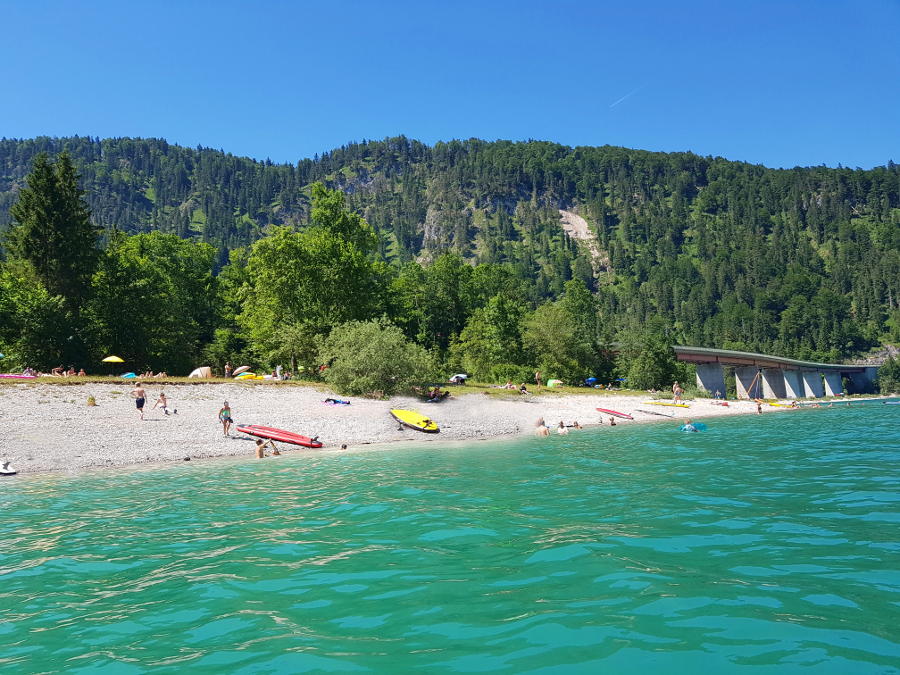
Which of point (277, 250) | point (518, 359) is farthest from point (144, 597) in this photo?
point (518, 359)

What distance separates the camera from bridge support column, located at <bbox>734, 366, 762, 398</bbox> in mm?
115875

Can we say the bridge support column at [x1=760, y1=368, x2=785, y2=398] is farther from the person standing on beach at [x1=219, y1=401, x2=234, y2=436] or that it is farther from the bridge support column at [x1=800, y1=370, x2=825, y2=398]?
the person standing on beach at [x1=219, y1=401, x2=234, y2=436]

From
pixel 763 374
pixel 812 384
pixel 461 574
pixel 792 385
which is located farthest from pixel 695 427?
pixel 812 384

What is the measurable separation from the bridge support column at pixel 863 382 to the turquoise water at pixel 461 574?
165 meters

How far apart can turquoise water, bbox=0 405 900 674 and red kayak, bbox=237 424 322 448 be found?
10.5 m

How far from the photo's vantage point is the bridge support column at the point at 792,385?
12106 centimetres

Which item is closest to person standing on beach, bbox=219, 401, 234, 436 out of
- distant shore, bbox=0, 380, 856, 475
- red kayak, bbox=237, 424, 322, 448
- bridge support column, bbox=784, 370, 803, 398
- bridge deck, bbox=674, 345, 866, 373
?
distant shore, bbox=0, 380, 856, 475

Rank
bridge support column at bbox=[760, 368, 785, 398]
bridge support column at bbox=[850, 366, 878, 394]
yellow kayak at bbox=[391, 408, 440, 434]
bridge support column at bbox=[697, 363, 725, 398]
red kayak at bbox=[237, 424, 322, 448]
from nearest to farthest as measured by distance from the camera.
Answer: red kayak at bbox=[237, 424, 322, 448] < yellow kayak at bbox=[391, 408, 440, 434] < bridge support column at bbox=[697, 363, 725, 398] < bridge support column at bbox=[760, 368, 785, 398] < bridge support column at bbox=[850, 366, 878, 394]

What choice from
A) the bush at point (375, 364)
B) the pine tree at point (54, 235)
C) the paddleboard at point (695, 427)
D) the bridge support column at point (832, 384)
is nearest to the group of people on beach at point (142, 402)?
the bush at point (375, 364)

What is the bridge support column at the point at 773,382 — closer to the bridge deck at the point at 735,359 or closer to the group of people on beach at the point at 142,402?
the bridge deck at the point at 735,359

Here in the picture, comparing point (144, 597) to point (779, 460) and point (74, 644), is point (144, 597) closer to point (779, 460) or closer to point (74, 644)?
point (74, 644)

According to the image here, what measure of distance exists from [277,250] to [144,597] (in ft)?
172

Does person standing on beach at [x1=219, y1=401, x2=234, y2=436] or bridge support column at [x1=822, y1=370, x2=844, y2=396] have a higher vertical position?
person standing on beach at [x1=219, y1=401, x2=234, y2=436]

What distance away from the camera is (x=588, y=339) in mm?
87562
